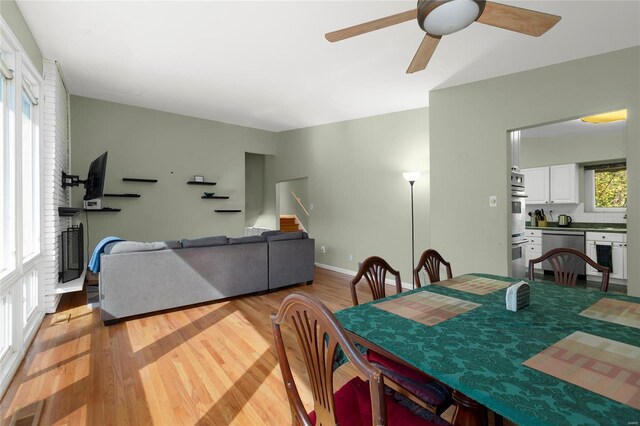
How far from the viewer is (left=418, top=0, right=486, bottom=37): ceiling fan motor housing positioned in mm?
1449

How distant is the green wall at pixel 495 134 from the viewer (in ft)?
9.35

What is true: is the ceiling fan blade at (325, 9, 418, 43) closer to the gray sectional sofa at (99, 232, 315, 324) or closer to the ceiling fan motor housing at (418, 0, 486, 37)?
the ceiling fan motor housing at (418, 0, 486, 37)

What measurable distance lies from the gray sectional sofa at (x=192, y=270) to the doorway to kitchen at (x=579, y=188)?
391 centimetres

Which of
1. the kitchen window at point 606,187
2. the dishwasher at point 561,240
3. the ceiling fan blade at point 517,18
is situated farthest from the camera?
the kitchen window at point 606,187

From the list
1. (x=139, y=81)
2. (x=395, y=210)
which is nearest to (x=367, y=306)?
(x=395, y=210)

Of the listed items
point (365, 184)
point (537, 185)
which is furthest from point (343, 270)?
point (537, 185)

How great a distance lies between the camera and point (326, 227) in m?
6.14

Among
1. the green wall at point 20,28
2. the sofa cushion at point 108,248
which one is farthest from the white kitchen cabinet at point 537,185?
the green wall at point 20,28

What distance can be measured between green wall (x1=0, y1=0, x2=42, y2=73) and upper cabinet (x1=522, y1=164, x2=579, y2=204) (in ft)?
24.4

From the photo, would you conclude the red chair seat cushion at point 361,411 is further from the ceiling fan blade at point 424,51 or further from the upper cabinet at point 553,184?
the upper cabinet at point 553,184

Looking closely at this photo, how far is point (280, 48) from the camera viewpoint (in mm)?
3158

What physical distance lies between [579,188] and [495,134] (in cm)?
337

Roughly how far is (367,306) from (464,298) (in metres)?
0.55

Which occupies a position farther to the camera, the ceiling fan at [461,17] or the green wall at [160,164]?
the green wall at [160,164]
